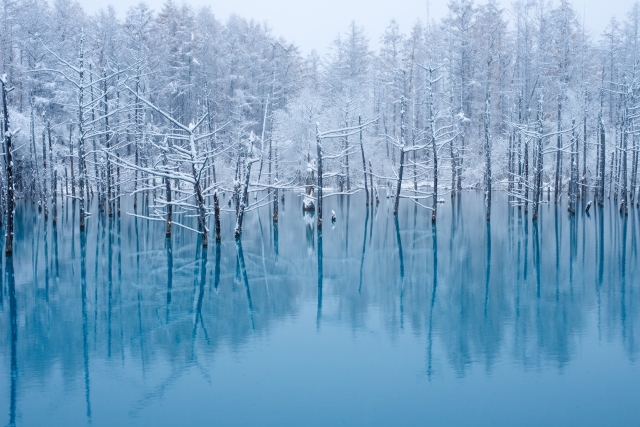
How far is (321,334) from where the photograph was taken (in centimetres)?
1134

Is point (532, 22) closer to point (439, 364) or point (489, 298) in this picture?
point (489, 298)

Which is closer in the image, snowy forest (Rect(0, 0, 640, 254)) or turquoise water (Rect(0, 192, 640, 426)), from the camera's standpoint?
turquoise water (Rect(0, 192, 640, 426))

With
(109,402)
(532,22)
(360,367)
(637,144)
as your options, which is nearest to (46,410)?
(109,402)

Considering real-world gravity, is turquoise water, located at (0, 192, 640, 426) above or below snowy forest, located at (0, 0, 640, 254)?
below

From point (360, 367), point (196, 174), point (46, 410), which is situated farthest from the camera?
point (196, 174)

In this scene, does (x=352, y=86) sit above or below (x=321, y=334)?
above

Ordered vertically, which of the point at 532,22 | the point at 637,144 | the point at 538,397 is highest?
the point at 532,22

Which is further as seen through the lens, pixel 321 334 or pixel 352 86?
pixel 352 86

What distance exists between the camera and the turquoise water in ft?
26.1

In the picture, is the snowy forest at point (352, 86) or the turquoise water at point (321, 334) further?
the snowy forest at point (352, 86)

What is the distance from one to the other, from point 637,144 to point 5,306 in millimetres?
32404

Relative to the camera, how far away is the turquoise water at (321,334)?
7.95 m

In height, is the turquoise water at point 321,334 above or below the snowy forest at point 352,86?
below

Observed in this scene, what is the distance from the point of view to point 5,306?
13.0m
